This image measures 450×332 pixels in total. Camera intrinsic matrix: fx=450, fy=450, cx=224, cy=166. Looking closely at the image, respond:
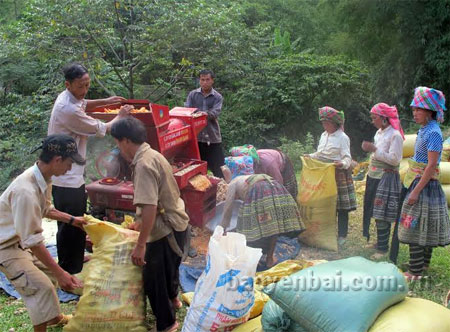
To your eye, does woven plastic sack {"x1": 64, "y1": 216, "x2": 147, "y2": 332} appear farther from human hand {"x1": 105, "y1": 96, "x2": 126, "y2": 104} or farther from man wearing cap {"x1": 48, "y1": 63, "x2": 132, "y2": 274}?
human hand {"x1": 105, "y1": 96, "x2": 126, "y2": 104}

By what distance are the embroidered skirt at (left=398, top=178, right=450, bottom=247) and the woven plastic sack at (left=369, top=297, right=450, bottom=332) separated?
53.5 inches

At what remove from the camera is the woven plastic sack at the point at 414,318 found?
7.25 feet

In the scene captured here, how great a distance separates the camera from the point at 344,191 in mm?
4738

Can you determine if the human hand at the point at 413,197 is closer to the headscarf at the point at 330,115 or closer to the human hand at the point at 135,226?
the headscarf at the point at 330,115

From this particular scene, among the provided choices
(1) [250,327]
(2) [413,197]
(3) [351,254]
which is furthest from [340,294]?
(3) [351,254]

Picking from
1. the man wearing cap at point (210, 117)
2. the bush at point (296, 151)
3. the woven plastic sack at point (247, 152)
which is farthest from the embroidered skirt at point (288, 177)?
the bush at point (296, 151)

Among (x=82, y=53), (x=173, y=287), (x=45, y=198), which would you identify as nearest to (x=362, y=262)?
(x=173, y=287)

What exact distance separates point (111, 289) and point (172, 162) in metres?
1.97

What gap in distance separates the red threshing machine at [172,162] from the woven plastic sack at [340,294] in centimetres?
204

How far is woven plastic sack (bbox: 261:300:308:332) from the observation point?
8.24 feet

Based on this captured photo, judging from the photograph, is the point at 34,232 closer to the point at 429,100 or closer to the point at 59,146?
the point at 59,146

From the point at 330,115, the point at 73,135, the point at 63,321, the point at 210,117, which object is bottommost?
the point at 63,321

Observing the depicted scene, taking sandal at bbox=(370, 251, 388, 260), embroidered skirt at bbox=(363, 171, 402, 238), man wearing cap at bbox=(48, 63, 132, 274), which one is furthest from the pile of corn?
sandal at bbox=(370, 251, 388, 260)

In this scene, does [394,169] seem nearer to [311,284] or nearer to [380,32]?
[311,284]
